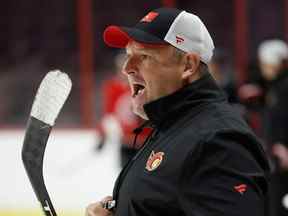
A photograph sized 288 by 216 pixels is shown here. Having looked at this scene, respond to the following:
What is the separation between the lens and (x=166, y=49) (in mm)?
2328

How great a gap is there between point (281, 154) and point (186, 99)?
3.22 meters

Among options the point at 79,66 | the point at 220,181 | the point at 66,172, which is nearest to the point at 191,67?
the point at 220,181

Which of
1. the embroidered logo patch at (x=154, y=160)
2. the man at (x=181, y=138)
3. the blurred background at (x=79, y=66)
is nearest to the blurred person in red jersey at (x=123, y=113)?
the blurred background at (x=79, y=66)

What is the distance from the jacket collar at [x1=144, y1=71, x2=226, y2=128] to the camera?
2.29m

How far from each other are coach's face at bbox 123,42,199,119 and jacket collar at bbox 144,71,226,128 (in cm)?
2

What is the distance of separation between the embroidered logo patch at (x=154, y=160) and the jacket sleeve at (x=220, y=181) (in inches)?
3.8

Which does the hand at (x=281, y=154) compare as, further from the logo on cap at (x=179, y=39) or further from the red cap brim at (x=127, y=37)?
the logo on cap at (x=179, y=39)

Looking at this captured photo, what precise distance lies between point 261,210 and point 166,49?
→ 479 mm

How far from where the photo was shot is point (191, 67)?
2314 mm

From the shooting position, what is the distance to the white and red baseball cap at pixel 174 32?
2.31 metres

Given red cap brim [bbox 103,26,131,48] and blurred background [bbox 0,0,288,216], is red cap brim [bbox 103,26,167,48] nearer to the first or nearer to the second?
red cap brim [bbox 103,26,131,48]

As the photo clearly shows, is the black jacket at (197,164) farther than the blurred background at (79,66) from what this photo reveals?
No

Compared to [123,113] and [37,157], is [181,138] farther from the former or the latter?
[123,113]

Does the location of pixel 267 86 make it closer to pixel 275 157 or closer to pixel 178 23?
pixel 275 157
